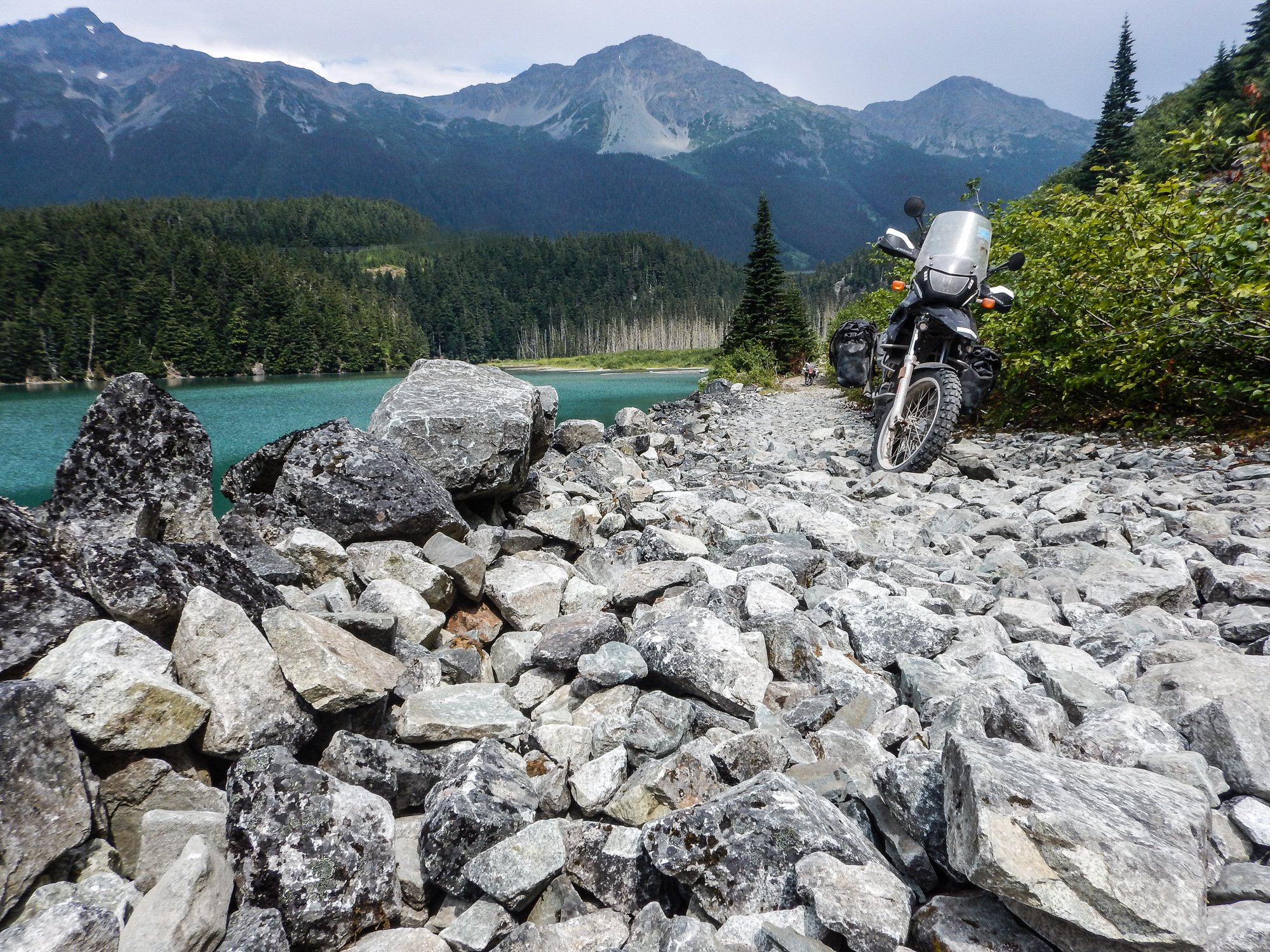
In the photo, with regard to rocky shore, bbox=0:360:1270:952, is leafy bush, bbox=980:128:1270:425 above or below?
above

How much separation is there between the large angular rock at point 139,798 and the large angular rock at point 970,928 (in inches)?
97.9

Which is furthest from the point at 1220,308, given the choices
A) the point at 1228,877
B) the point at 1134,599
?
the point at 1228,877

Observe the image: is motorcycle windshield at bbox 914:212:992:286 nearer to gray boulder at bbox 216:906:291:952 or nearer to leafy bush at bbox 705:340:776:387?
gray boulder at bbox 216:906:291:952

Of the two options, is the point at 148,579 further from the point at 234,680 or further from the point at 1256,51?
the point at 1256,51

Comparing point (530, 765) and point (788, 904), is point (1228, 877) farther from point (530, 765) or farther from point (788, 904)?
point (530, 765)

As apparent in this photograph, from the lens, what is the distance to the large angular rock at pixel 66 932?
1.70 meters

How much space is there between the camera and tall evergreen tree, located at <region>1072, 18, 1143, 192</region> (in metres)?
47.3

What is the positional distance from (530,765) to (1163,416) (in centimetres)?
843

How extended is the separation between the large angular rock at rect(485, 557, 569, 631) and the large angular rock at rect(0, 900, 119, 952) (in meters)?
2.47

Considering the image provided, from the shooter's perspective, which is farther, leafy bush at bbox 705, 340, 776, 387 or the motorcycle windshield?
leafy bush at bbox 705, 340, 776, 387

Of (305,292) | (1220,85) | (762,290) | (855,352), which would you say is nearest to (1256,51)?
(1220,85)

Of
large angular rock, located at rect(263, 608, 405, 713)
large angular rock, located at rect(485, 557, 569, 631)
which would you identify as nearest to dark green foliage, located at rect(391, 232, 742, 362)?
large angular rock, located at rect(485, 557, 569, 631)

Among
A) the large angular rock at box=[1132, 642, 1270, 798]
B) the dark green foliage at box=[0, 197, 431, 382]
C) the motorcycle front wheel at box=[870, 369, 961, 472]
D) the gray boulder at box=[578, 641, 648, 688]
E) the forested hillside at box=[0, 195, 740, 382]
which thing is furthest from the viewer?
the forested hillside at box=[0, 195, 740, 382]

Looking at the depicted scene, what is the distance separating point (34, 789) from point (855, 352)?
11.0m
